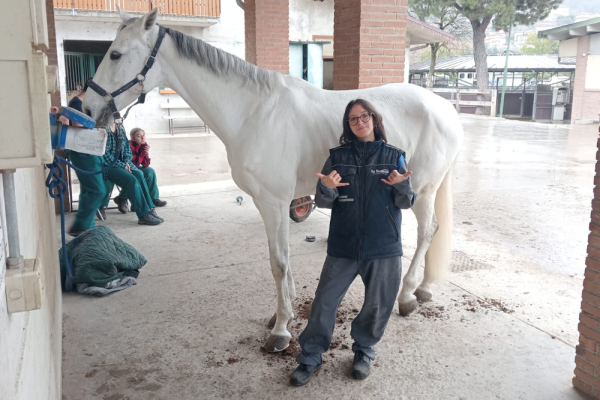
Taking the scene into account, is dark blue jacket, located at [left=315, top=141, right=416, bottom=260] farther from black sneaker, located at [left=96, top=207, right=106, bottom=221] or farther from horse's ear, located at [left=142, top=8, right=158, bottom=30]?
black sneaker, located at [left=96, top=207, right=106, bottom=221]

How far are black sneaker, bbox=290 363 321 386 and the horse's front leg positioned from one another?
346mm

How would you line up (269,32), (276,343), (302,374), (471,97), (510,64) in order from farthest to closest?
1. (510,64)
2. (471,97)
3. (269,32)
4. (276,343)
5. (302,374)

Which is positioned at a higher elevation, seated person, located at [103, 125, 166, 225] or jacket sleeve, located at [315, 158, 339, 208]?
jacket sleeve, located at [315, 158, 339, 208]

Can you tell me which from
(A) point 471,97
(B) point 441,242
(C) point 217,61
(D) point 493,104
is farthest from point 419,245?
(A) point 471,97

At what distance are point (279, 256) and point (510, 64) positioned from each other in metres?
33.7

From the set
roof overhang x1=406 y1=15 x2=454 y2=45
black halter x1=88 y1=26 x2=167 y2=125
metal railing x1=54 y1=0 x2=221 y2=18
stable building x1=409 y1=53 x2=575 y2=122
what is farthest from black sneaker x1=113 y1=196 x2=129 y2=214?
stable building x1=409 y1=53 x2=575 y2=122

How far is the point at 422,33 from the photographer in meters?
20.2

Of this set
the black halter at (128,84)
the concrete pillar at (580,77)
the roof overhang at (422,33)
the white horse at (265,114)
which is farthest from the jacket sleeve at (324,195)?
the concrete pillar at (580,77)

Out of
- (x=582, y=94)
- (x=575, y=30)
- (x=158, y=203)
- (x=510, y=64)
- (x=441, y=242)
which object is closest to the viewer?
(x=441, y=242)

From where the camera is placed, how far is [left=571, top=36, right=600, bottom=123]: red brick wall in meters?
22.1

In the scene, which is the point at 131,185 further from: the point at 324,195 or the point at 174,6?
the point at 174,6

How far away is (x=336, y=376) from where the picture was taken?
287 cm

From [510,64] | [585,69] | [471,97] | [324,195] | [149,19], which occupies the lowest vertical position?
[324,195]

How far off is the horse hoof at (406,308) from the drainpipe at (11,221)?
283cm
